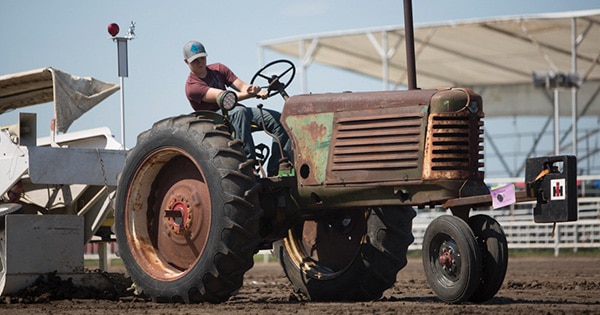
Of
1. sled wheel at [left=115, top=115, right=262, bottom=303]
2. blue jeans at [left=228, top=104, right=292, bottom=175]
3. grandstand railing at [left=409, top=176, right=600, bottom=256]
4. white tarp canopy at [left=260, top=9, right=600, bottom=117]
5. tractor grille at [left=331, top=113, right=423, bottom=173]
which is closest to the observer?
tractor grille at [left=331, top=113, right=423, bottom=173]

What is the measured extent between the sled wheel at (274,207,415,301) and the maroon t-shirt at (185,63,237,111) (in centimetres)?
130

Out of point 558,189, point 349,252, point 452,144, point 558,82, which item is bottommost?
point 349,252

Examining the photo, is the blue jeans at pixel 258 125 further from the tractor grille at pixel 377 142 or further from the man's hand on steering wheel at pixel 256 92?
the tractor grille at pixel 377 142

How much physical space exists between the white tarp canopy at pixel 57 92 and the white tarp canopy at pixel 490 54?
1127 cm

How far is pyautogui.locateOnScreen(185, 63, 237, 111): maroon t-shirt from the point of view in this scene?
29.9 feet

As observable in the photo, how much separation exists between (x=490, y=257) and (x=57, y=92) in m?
5.21

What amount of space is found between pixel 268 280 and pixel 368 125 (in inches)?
230

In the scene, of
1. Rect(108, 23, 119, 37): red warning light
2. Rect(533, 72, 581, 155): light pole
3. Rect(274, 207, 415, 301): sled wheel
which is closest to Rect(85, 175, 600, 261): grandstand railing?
Rect(533, 72, 581, 155): light pole

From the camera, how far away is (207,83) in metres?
9.33

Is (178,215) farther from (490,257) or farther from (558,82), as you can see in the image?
(558,82)

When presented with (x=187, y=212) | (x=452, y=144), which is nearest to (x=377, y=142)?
(x=452, y=144)

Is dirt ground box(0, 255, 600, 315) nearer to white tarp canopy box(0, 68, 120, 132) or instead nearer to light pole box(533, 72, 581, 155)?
white tarp canopy box(0, 68, 120, 132)

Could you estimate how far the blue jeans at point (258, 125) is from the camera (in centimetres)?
880

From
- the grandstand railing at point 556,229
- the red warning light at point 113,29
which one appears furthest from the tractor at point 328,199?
the grandstand railing at point 556,229
